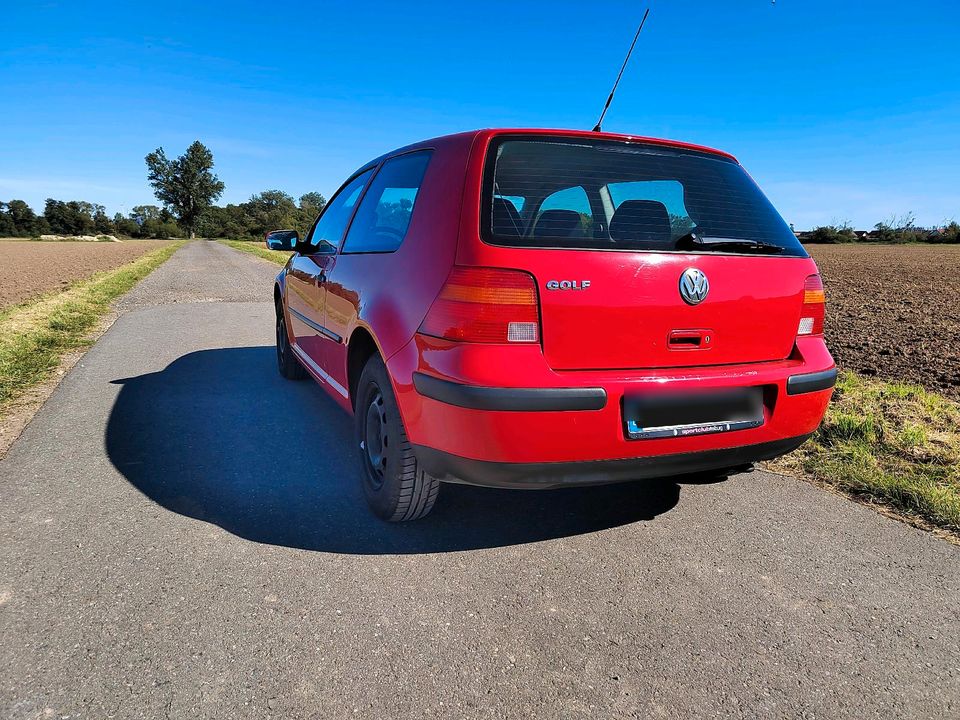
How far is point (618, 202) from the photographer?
2.55 meters

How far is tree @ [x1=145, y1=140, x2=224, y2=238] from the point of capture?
114000mm

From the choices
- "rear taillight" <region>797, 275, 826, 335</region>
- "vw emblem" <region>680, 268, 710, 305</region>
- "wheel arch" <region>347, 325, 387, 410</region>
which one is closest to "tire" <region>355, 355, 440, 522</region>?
"wheel arch" <region>347, 325, 387, 410</region>

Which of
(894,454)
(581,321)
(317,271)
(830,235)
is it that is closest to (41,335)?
(317,271)

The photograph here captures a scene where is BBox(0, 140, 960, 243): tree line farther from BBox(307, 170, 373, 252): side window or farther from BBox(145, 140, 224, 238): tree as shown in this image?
BBox(307, 170, 373, 252): side window

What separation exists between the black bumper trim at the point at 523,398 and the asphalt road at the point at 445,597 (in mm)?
686

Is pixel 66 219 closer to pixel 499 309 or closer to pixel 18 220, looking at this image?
pixel 18 220

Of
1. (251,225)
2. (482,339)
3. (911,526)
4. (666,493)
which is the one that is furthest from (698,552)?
(251,225)

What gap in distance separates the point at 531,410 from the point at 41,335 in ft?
23.4

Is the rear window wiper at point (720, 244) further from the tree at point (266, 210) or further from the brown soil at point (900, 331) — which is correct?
the tree at point (266, 210)

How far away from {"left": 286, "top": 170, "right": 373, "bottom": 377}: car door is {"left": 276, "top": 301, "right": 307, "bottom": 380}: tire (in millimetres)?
417

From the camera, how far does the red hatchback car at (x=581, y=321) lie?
2.24 m

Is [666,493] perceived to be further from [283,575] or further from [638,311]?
[283,575]

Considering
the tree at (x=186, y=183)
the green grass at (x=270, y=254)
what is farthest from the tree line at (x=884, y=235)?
the tree at (x=186, y=183)

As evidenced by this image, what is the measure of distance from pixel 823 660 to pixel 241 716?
5.63ft
